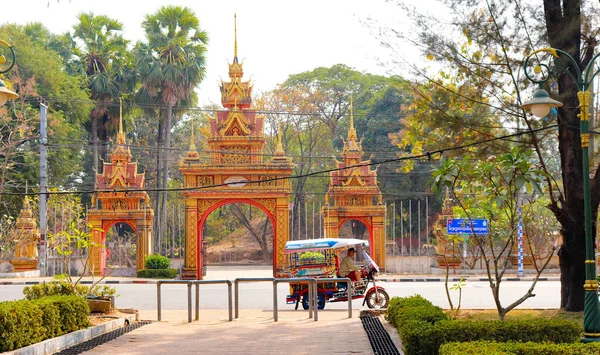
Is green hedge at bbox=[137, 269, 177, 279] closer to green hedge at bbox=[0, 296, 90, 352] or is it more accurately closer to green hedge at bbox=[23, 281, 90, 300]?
green hedge at bbox=[23, 281, 90, 300]

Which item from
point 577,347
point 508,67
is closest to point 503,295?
point 508,67

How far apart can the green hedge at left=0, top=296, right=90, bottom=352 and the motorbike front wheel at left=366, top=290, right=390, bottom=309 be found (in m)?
6.83

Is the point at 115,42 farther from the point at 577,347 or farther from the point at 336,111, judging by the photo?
the point at 577,347

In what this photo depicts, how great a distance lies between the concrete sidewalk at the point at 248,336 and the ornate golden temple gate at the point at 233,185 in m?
16.4

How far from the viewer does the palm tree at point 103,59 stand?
1991 inches

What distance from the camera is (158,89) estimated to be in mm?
49031

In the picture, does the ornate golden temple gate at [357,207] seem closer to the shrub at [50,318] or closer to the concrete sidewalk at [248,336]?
the concrete sidewalk at [248,336]

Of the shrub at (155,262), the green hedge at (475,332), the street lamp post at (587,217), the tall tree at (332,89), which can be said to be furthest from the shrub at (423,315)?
the tall tree at (332,89)

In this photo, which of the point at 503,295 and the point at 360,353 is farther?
the point at 503,295

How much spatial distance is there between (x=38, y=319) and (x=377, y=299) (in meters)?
9.01

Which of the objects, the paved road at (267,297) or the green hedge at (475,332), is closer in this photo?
the green hedge at (475,332)

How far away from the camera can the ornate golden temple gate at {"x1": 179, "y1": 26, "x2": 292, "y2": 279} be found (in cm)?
3384

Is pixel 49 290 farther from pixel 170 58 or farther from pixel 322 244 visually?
pixel 170 58

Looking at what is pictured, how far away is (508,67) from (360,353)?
26.0 ft
